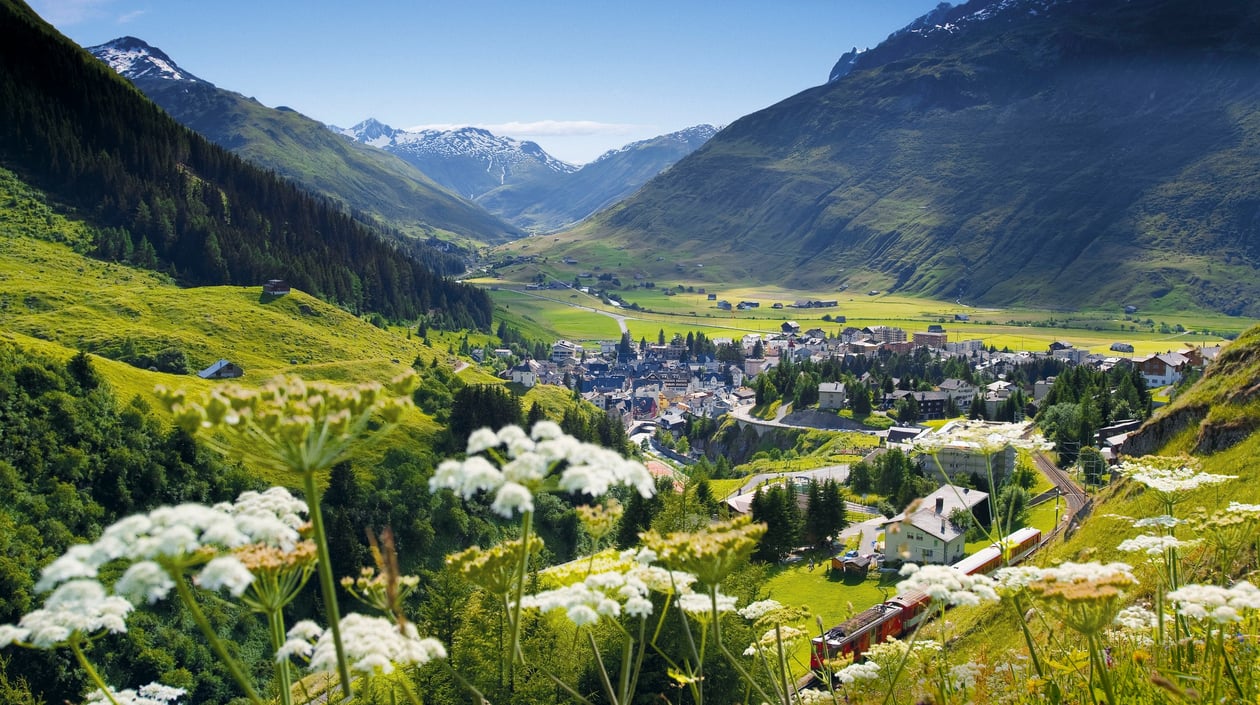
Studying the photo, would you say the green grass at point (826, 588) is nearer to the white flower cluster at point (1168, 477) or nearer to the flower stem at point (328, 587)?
the white flower cluster at point (1168, 477)

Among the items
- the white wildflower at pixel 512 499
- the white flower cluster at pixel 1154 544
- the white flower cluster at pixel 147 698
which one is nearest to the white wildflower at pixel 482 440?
the white wildflower at pixel 512 499

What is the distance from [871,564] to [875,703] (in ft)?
192

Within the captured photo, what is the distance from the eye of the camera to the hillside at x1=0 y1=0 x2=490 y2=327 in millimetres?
145250

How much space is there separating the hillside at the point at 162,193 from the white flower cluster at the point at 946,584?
15536cm

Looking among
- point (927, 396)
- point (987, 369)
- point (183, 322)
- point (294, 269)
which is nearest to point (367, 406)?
point (183, 322)

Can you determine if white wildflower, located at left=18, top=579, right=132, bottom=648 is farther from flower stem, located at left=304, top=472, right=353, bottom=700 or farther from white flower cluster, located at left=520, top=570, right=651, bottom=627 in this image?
white flower cluster, located at left=520, top=570, right=651, bottom=627

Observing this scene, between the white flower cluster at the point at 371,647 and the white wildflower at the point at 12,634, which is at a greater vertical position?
the white flower cluster at the point at 371,647

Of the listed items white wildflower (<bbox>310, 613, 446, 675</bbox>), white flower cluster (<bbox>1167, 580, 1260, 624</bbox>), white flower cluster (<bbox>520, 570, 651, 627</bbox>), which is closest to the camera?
white wildflower (<bbox>310, 613, 446, 675</bbox>)

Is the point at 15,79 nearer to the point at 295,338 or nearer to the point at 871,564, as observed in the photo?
the point at 295,338

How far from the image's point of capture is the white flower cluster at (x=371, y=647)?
16.9ft

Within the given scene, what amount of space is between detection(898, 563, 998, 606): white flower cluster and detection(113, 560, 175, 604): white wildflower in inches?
213

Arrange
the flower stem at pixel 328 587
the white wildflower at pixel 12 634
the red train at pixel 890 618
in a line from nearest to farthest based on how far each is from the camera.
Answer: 1. the flower stem at pixel 328 587
2. the white wildflower at pixel 12 634
3. the red train at pixel 890 618

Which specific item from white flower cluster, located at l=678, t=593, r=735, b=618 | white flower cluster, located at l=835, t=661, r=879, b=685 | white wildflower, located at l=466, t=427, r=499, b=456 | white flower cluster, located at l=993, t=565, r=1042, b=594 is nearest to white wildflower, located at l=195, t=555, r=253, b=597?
white wildflower, located at l=466, t=427, r=499, b=456

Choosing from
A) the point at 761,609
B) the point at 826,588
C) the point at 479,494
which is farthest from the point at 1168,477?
the point at 479,494
